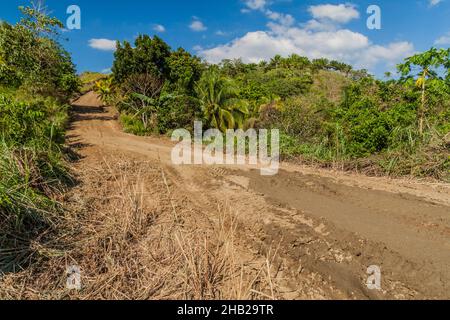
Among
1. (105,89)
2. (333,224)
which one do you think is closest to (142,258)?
(333,224)

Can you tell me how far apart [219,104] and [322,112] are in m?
7.55

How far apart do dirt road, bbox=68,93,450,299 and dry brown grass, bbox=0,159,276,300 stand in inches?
14.9

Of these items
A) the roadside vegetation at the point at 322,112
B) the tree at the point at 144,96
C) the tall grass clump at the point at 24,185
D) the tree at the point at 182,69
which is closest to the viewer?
the tall grass clump at the point at 24,185

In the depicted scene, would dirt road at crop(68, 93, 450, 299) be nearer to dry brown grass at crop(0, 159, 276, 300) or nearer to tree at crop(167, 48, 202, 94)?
dry brown grass at crop(0, 159, 276, 300)

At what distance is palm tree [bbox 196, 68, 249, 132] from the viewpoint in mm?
18031

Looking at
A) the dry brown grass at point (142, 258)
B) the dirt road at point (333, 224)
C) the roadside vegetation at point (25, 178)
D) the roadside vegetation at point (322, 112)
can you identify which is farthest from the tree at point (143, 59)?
the dry brown grass at point (142, 258)

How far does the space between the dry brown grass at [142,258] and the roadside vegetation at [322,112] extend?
5195 mm

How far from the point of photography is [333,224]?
4.70 meters

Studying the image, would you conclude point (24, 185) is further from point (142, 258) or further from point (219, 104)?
point (219, 104)

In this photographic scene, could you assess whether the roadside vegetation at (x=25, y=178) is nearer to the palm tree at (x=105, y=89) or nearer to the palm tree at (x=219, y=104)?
the palm tree at (x=219, y=104)

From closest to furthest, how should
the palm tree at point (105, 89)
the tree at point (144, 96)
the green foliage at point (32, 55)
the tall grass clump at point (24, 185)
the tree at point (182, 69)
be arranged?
the tall grass clump at point (24, 185)
the green foliage at point (32, 55)
the tree at point (144, 96)
the tree at point (182, 69)
the palm tree at point (105, 89)

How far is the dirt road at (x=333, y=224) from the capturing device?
11.1ft

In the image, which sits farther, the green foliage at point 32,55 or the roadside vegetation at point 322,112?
the green foliage at point 32,55

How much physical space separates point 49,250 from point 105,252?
2.29ft
